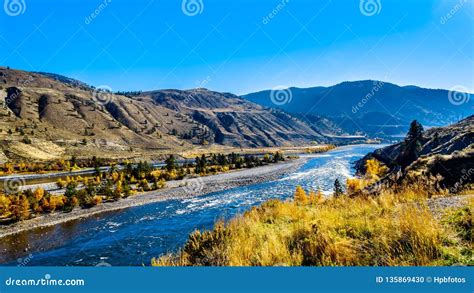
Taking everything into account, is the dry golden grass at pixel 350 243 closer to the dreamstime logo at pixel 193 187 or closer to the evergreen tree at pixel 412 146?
the evergreen tree at pixel 412 146

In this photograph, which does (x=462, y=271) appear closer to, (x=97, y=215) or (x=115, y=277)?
(x=115, y=277)

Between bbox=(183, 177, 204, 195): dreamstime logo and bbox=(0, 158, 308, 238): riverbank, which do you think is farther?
bbox=(183, 177, 204, 195): dreamstime logo

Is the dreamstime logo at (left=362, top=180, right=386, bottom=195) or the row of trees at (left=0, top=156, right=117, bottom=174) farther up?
the row of trees at (left=0, top=156, right=117, bottom=174)

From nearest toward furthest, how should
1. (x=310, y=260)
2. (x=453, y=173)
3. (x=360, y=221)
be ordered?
(x=310, y=260) → (x=360, y=221) → (x=453, y=173)

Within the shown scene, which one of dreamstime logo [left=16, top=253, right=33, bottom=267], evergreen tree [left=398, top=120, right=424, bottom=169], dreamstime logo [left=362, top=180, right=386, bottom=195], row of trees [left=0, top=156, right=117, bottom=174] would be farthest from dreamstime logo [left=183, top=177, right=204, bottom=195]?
dreamstime logo [left=362, top=180, right=386, bottom=195]

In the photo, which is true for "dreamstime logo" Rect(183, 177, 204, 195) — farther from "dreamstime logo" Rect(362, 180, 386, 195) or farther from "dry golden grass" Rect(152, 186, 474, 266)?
"dry golden grass" Rect(152, 186, 474, 266)

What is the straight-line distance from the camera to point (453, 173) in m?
17.0

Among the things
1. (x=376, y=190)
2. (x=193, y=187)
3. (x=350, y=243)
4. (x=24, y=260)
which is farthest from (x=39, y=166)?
(x=350, y=243)

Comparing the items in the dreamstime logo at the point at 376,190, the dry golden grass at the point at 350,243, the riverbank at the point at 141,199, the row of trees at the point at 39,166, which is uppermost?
the row of trees at the point at 39,166

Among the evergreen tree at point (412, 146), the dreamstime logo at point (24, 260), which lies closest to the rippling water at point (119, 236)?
the dreamstime logo at point (24, 260)

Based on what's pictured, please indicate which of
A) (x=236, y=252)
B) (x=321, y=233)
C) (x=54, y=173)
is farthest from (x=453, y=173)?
(x=54, y=173)

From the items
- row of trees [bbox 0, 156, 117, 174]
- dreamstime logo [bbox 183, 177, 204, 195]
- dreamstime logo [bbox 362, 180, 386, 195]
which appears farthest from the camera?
row of trees [bbox 0, 156, 117, 174]

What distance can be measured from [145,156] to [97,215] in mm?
104241

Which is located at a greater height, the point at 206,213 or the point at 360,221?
the point at 206,213
